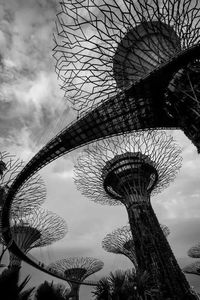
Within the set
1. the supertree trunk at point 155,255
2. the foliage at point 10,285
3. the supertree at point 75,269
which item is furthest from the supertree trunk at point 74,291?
the foliage at point 10,285

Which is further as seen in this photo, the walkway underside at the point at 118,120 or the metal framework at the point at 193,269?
the metal framework at the point at 193,269

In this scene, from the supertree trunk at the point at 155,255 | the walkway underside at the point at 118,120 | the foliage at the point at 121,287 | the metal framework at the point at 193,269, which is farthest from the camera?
the metal framework at the point at 193,269

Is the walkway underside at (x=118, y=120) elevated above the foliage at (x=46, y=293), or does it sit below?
above

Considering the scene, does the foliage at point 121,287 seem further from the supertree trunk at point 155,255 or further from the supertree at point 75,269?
the supertree at point 75,269

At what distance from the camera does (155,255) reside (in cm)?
2309

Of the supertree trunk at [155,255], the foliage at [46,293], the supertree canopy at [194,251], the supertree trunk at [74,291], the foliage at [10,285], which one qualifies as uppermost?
the supertree canopy at [194,251]

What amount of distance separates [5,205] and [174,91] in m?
22.5

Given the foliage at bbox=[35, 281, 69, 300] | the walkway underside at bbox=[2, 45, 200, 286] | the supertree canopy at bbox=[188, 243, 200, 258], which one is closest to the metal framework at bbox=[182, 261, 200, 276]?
the supertree canopy at bbox=[188, 243, 200, 258]

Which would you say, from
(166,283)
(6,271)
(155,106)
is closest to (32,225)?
(166,283)

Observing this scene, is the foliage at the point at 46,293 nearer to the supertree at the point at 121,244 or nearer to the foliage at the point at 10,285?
the foliage at the point at 10,285

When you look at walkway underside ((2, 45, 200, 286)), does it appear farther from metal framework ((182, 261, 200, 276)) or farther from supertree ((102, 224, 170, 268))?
metal framework ((182, 261, 200, 276))

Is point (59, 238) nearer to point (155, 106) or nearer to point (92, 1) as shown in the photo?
point (155, 106)

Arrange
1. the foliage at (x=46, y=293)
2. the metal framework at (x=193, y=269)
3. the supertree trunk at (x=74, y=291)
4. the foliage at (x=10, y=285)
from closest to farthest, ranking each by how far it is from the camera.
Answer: the foliage at (x=10, y=285)
the foliage at (x=46, y=293)
the supertree trunk at (x=74, y=291)
the metal framework at (x=193, y=269)

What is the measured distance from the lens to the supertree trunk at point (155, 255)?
2142cm
